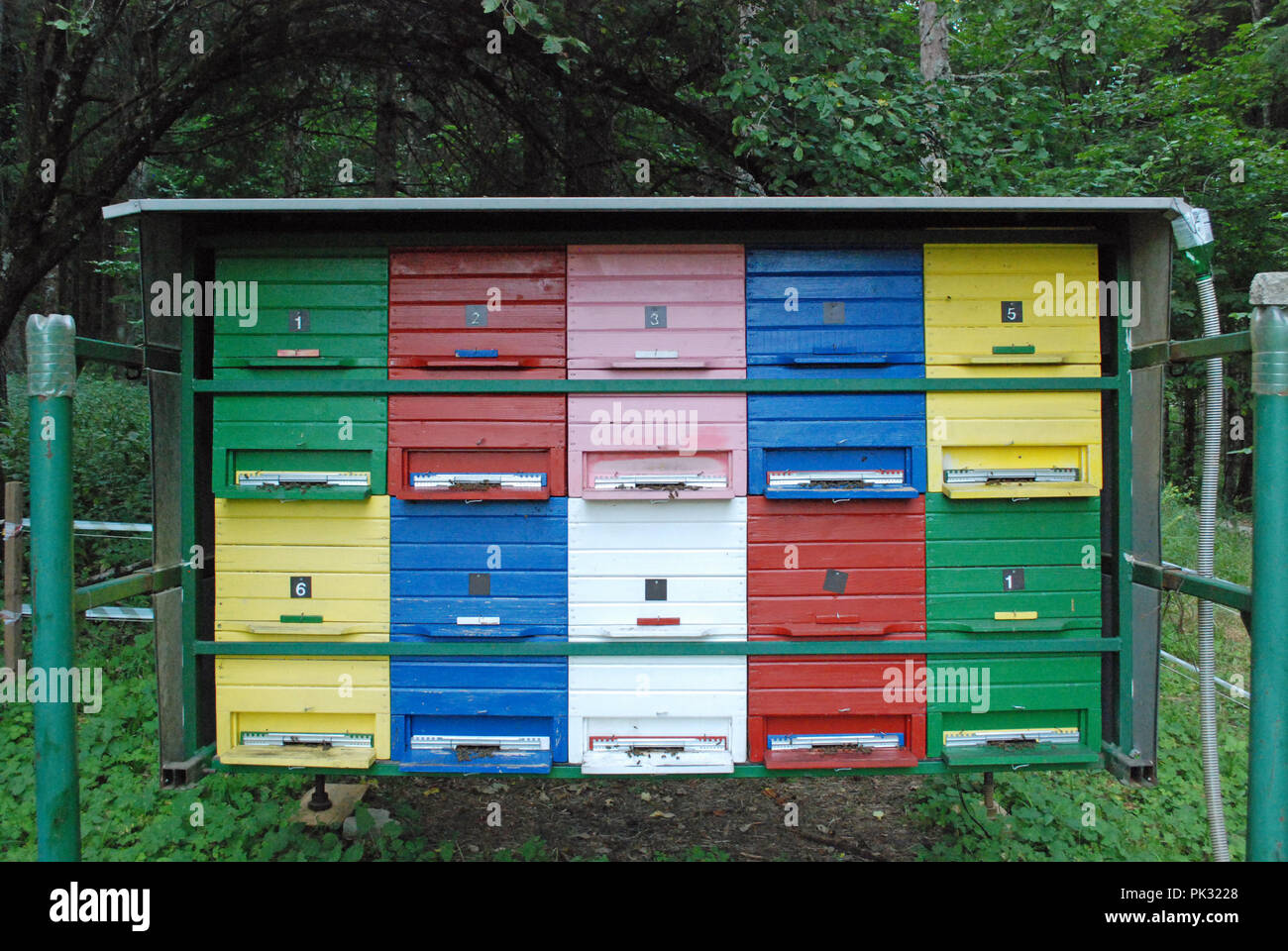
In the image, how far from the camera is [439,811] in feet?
16.4

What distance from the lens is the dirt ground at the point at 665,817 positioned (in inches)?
180

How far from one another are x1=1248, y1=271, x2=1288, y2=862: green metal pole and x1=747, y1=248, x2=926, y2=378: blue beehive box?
3.75 feet

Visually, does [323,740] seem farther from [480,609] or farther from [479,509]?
[479,509]

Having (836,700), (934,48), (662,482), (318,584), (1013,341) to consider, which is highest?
(934,48)

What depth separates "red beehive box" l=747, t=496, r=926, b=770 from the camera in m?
3.20

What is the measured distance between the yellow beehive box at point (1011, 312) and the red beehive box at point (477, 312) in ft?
5.36

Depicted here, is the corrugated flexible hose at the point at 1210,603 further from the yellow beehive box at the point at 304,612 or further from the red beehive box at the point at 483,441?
the yellow beehive box at the point at 304,612

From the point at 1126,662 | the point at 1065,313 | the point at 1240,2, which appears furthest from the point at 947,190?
the point at 1240,2

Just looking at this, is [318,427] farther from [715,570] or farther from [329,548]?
[715,570]

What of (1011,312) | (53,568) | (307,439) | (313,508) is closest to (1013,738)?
(1011,312)

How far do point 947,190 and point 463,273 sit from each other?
4.26 m

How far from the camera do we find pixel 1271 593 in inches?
96.0

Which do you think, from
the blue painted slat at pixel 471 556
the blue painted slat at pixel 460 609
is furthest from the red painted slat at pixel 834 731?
the blue painted slat at pixel 471 556

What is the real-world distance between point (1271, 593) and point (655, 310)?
240 centimetres
